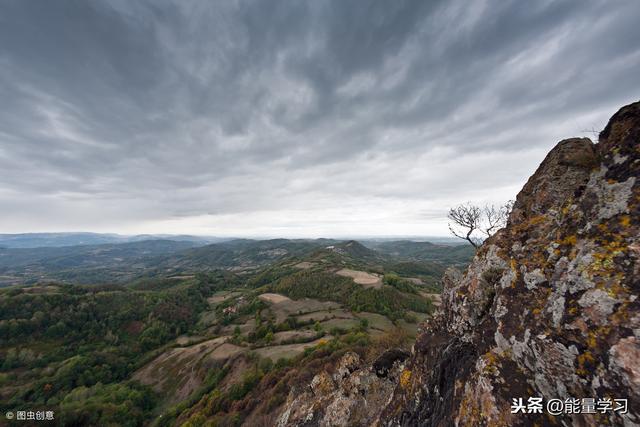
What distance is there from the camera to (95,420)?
51.4 metres

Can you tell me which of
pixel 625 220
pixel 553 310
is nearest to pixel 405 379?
pixel 553 310

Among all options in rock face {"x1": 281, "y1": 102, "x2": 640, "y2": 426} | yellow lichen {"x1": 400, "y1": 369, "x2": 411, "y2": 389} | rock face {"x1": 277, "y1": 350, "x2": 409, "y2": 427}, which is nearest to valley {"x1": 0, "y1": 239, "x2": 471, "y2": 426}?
rock face {"x1": 277, "y1": 350, "x2": 409, "y2": 427}

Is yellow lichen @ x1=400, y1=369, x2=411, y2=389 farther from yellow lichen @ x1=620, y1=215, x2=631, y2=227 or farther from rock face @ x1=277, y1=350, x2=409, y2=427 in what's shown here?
yellow lichen @ x1=620, y1=215, x2=631, y2=227

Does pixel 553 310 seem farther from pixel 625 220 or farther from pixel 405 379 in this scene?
pixel 405 379

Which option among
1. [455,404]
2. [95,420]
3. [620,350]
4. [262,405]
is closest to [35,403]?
[95,420]

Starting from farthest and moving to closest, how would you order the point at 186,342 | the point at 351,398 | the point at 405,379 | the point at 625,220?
the point at 186,342
the point at 351,398
the point at 405,379
the point at 625,220

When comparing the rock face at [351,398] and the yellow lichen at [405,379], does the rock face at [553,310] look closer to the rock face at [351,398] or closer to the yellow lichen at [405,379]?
the yellow lichen at [405,379]

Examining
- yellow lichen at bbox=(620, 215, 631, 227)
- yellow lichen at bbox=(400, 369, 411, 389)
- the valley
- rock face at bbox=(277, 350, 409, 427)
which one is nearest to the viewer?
yellow lichen at bbox=(620, 215, 631, 227)

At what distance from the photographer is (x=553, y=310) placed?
20.8 feet

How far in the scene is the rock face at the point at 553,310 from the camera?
4977 mm

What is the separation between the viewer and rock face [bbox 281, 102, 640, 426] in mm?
4977

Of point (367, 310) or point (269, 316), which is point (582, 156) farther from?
point (269, 316)

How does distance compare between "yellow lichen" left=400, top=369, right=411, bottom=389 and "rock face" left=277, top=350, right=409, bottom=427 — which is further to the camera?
"rock face" left=277, top=350, right=409, bottom=427

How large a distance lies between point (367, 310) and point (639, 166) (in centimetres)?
10712
